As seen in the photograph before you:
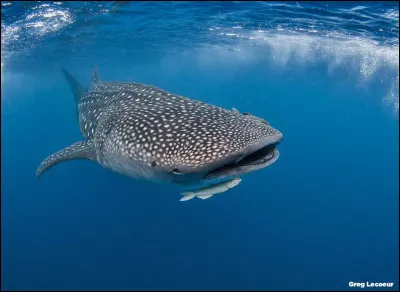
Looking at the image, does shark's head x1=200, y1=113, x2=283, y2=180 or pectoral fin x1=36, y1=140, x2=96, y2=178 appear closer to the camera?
shark's head x1=200, y1=113, x2=283, y2=180

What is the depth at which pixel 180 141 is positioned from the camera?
380cm

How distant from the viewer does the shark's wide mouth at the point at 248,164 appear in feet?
11.0

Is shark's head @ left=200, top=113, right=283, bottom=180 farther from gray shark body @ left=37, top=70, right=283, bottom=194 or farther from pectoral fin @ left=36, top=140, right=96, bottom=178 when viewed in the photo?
pectoral fin @ left=36, top=140, right=96, bottom=178

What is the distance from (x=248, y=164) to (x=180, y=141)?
888 millimetres

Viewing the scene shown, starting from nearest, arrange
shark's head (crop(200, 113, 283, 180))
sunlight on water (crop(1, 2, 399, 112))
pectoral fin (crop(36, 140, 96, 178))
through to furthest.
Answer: shark's head (crop(200, 113, 283, 180)), pectoral fin (crop(36, 140, 96, 178)), sunlight on water (crop(1, 2, 399, 112))

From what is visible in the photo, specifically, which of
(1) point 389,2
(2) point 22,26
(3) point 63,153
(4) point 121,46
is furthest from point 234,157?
(4) point 121,46

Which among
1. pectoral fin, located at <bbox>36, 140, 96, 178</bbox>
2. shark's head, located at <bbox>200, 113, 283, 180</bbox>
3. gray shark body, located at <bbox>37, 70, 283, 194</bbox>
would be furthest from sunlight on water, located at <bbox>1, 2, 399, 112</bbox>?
shark's head, located at <bbox>200, 113, 283, 180</bbox>

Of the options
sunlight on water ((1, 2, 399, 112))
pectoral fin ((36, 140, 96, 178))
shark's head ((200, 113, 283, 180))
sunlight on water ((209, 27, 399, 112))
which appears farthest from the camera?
sunlight on water ((209, 27, 399, 112))

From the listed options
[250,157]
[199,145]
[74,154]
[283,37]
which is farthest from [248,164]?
[283,37]

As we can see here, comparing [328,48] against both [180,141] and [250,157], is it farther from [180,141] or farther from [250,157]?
[180,141]

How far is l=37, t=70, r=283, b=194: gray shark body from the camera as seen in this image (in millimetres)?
3387

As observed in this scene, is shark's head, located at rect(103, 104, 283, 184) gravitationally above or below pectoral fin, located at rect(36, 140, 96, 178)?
above

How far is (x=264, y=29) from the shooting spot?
21.4 metres

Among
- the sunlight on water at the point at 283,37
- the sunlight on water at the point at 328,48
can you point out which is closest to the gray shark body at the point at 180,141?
the sunlight on water at the point at 283,37
